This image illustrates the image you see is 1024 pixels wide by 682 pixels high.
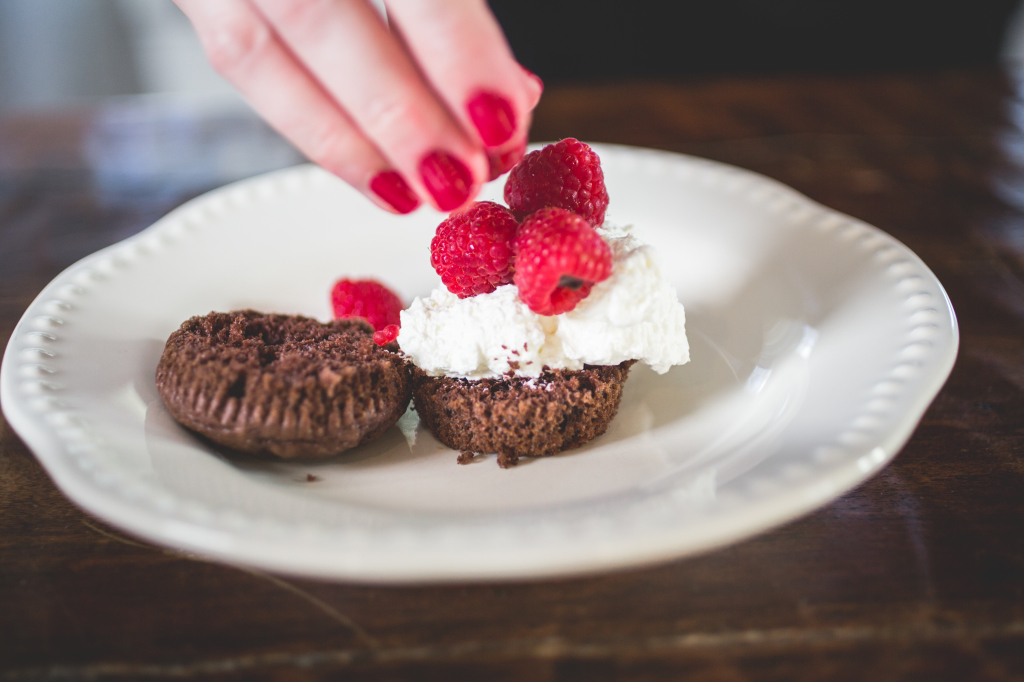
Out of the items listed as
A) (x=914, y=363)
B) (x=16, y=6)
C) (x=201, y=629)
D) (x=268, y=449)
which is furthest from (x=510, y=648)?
(x=16, y=6)

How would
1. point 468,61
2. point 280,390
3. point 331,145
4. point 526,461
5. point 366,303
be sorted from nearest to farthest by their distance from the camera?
point 468,61
point 331,145
point 280,390
point 526,461
point 366,303

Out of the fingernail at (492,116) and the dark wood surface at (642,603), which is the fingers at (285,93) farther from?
the dark wood surface at (642,603)

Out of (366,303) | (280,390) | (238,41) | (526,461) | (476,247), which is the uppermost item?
(238,41)

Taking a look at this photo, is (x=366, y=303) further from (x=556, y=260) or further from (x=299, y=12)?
(x=299, y=12)

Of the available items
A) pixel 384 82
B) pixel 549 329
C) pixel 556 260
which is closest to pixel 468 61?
pixel 384 82

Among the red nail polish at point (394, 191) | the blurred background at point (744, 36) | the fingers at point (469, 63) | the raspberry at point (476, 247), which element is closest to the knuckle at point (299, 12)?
the fingers at point (469, 63)

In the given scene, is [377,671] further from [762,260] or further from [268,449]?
[762,260]

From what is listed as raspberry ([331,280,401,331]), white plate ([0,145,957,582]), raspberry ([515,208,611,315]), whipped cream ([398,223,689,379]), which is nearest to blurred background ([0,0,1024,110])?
white plate ([0,145,957,582])
